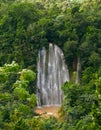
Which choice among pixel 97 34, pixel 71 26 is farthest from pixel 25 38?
pixel 97 34

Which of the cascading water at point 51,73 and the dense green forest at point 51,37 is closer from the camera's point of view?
the dense green forest at point 51,37

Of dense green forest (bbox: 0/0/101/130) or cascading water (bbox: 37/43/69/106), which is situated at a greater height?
dense green forest (bbox: 0/0/101/130)

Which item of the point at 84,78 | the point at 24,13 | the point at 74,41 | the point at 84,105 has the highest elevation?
the point at 24,13

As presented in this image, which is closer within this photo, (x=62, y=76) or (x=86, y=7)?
(x=62, y=76)

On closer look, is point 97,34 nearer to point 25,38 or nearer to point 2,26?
point 25,38

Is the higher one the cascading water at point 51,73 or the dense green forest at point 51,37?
the dense green forest at point 51,37

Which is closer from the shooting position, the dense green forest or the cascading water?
the dense green forest

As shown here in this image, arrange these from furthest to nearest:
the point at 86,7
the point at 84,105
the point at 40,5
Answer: the point at 40,5, the point at 86,7, the point at 84,105

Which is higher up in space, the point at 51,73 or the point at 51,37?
the point at 51,37
